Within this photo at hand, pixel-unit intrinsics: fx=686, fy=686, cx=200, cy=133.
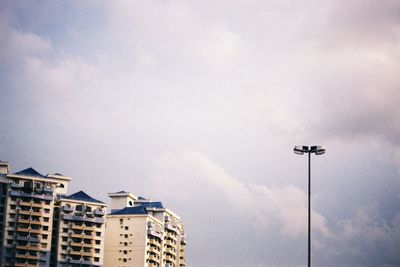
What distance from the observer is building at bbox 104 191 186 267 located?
116125 mm

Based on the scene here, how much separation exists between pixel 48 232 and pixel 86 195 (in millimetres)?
11121

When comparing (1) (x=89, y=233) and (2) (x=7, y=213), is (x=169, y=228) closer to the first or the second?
(1) (x=89, y=233)

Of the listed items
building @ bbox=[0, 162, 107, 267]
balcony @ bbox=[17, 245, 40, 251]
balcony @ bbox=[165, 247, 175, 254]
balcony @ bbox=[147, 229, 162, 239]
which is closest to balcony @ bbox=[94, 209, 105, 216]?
building @ bbox=[0, 162, 107, 267]

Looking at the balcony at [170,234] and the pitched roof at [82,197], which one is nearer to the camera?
the pitched roof at [82,197]

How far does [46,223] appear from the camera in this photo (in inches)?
4193

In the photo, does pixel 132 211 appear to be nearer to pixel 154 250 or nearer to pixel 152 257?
pixel 154 250

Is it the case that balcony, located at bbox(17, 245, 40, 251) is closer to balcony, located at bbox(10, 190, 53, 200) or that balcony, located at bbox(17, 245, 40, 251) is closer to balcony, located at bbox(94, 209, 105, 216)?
balcony, located at bbox(10, 190, 53, 200)

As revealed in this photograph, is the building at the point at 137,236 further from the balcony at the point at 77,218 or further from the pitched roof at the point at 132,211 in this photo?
the balcony at the point at 77,218

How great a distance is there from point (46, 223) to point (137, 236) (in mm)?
17145

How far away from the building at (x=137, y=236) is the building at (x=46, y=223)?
5.35m

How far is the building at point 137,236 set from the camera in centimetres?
11612

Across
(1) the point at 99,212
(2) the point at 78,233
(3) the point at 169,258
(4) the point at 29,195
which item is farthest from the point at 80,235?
(3) the point at 169,258

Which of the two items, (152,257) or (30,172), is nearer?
(30,172)

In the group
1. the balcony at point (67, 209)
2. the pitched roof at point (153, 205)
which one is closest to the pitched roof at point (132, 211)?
the pitched roof at point (153, 205)
